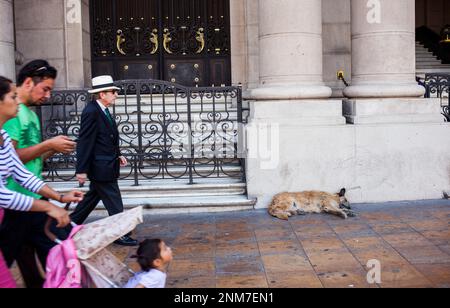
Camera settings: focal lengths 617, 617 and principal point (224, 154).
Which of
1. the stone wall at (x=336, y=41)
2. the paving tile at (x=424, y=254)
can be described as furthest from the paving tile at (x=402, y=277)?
the stone wall at (x=336, y=41)

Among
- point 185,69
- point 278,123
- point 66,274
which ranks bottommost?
point 66,274

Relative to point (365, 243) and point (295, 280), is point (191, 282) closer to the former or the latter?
point (295, 280)

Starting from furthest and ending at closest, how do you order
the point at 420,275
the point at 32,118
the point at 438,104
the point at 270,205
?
the point at 438,104 → the point at 270,205 → the point at 420,275 → the point at 32,118

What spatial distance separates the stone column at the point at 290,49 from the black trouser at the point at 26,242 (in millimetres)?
5563

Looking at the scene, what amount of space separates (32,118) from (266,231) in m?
4.00

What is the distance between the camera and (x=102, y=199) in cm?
748

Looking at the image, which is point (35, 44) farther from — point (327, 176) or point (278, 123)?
point (327, 176)

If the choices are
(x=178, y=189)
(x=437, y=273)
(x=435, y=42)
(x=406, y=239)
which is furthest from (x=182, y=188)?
(x=435, y=42)

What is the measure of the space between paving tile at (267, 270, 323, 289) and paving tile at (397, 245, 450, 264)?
1.20 meters

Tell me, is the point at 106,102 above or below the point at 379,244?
above

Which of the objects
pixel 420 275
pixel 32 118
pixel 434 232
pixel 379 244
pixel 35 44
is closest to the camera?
pixel 32 118

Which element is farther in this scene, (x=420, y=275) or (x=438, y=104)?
(x=438, y=104)

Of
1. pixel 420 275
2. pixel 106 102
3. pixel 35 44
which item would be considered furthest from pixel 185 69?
pixel 420 275

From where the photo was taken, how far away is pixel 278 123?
9.46 metres
